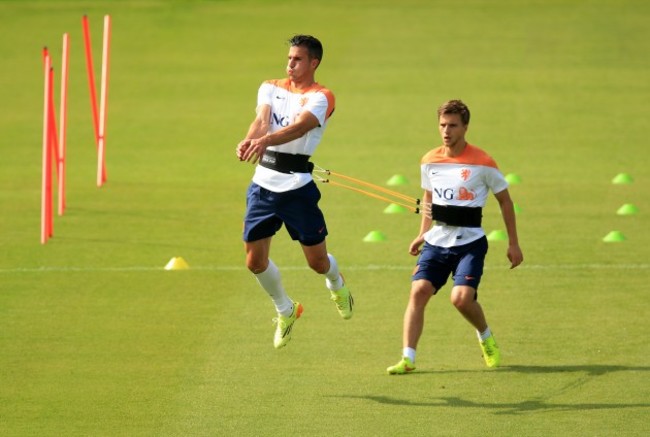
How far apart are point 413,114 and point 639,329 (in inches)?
553

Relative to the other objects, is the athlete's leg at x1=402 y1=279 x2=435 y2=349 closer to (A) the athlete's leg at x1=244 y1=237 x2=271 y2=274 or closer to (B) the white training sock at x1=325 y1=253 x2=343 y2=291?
(B) the white training sock at x1=325 y1=253 x2=343 y2=291

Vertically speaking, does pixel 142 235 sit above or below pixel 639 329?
below

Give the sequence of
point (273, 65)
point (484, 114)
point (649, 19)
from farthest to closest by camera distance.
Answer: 1. point (649, 19)
2. point (273, 65)
3. point (484, 114)

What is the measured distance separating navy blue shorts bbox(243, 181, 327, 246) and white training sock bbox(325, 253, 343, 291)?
0.55 meters

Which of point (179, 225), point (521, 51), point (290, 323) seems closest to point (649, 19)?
point (521, 51)

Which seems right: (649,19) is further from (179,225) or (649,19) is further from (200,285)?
(200,285)

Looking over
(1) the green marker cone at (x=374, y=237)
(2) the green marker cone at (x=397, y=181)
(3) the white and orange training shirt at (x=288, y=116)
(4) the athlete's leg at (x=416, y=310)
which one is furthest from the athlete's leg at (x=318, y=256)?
(2) the green marker cone at (x=397, y=181)

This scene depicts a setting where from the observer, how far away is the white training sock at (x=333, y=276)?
12.3 meters

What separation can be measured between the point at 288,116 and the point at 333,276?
5.10 ft

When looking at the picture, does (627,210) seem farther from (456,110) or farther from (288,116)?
(288,116)

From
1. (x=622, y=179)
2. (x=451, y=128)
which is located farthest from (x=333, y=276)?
(x=622, y=179)

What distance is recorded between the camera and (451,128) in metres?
11.1

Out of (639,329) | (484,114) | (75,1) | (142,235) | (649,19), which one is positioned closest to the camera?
(639,329)

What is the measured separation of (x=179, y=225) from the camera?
1816 cm
